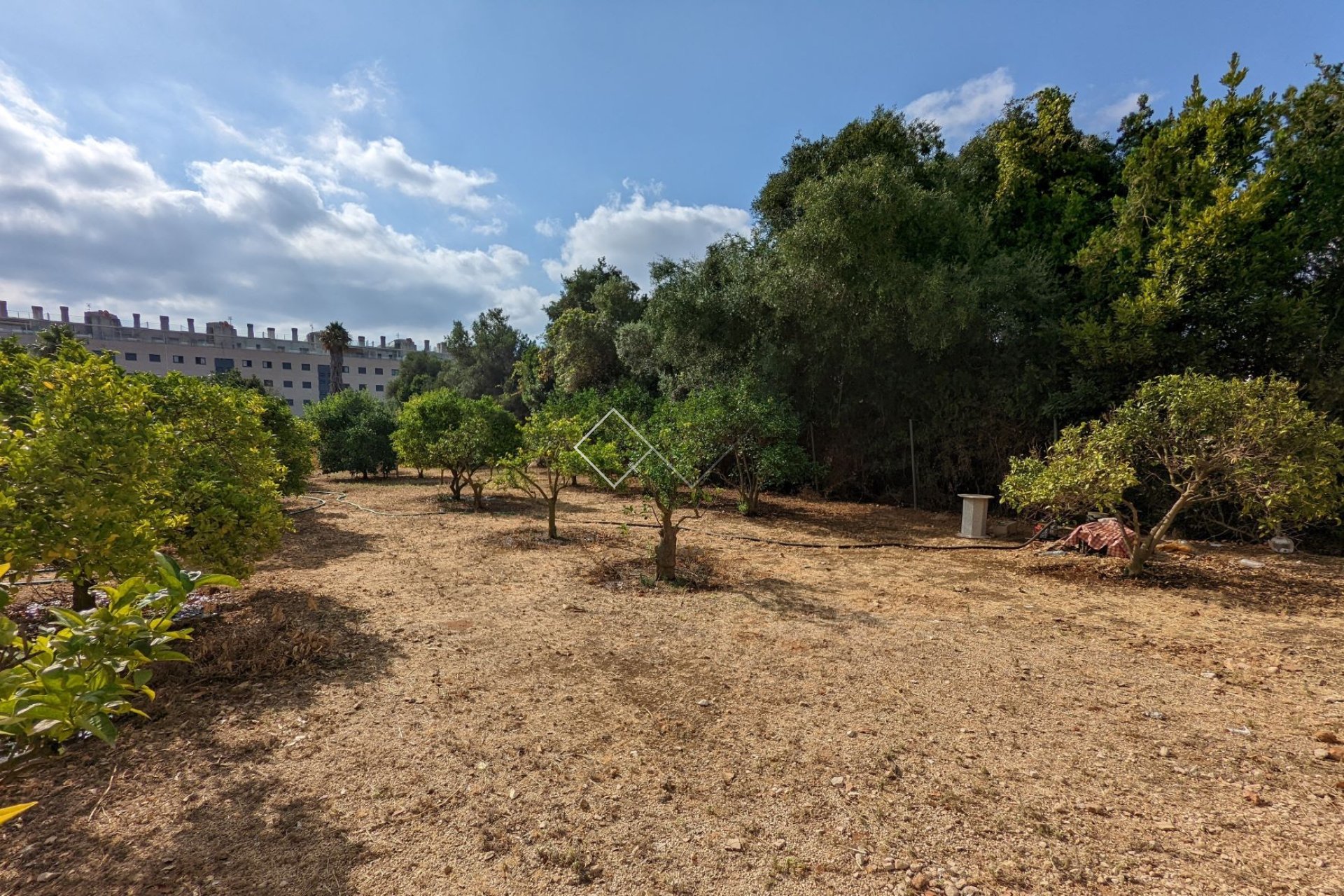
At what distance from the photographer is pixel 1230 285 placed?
21.8 feet

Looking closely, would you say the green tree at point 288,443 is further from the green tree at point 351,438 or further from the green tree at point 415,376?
the green tree at point 415,376

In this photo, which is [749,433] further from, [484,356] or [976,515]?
[484,356]

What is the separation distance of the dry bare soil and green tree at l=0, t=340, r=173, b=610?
0.92 metres

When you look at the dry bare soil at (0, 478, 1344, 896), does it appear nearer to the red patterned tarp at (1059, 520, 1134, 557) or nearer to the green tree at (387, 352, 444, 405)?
the red patterned tarp at (1059, 520, 1134, 557)

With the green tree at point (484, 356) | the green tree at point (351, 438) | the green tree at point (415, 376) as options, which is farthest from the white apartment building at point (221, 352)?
the green tree at point (351, 438)

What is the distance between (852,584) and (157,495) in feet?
→ 18.4

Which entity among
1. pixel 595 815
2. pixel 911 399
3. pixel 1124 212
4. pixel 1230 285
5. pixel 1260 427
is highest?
pixel 1124 212

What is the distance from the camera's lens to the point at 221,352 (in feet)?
165

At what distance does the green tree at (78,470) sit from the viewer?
7.11 ft

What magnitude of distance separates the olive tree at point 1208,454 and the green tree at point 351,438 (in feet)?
48.3

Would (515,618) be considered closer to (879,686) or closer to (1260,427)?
(879,686)

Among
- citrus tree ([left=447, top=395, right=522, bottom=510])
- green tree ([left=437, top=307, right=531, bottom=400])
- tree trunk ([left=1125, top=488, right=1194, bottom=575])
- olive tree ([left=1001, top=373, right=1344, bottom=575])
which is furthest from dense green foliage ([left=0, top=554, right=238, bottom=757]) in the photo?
green tree ([left=437, top=307, right=531, bottom=400])

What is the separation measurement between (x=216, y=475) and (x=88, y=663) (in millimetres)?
3221

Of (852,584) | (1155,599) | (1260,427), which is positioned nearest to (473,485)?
(852,584)
